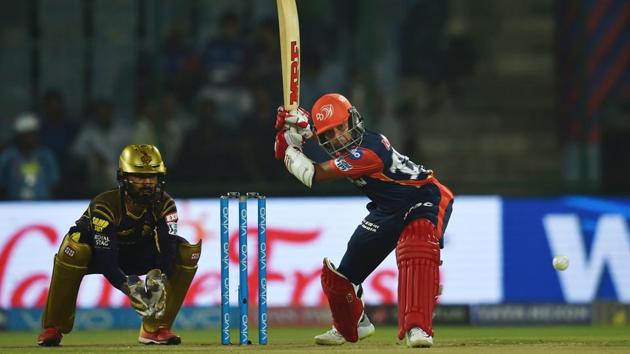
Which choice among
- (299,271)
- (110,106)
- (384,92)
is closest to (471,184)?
(384,92)

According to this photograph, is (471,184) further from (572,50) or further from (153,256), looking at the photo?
(153,256)

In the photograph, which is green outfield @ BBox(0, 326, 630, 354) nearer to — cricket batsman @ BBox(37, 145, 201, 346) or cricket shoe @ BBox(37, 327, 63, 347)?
cricket shoe @ BBox(37, 327, 63, 347)

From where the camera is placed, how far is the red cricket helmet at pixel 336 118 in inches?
337

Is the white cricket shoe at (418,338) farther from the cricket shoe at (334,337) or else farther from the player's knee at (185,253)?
the player's knee at (185,253)

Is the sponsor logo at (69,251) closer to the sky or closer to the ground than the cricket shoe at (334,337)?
closer to the sky

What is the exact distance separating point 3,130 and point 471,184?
14.7 ft

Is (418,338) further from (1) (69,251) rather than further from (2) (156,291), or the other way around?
(1) (69,251)

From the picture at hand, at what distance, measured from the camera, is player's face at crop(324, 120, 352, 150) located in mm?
8586

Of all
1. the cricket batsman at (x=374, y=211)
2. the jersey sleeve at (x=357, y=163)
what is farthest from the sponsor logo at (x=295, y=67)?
the jersey sleeve at (x=357, y=163)

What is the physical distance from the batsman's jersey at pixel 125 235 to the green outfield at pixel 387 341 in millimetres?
464

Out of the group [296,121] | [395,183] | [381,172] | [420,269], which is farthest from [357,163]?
[420,269]

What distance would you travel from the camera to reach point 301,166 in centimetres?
844

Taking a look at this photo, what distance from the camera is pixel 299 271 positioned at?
12414mm

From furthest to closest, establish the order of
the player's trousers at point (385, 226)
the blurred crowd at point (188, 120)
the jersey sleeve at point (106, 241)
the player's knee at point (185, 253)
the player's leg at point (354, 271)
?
1. the blurred crowd at point (188, 120)
2. the player's knee at point (185, 253)
3. the player's leg at point (354, 271)
4. the player's trousers at point (385, 226)
5. the jersey sleeve at point (106, 241)
